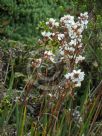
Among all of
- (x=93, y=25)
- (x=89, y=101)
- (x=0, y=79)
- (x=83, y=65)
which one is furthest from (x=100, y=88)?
(x=93, y=25)

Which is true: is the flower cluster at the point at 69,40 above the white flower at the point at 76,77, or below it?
above

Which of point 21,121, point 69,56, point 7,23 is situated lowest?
point 21,121

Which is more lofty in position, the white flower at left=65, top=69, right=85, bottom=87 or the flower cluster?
the flower cluster

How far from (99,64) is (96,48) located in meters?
0.19

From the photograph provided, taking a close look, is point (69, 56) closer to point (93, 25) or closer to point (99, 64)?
point (99, 64)

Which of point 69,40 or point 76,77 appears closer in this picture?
point 76,77

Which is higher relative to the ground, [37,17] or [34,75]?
[37,17]

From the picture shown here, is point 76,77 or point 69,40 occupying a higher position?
point 69,40

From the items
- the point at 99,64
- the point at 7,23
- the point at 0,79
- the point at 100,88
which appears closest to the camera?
the point at 100,88

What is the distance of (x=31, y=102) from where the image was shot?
402 cm

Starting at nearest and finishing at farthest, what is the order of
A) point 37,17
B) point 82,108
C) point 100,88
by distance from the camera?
point 100,88
point 82,108
point 37,17

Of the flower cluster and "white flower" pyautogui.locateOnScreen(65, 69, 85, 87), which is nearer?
"white flower" pyautogui.locateOnScreen(65, 69, 85, 87)

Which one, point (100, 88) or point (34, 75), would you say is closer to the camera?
point (100, 88)

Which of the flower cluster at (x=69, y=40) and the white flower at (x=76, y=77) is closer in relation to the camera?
the white flower at (x=76, y=77)
